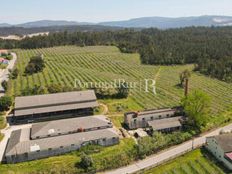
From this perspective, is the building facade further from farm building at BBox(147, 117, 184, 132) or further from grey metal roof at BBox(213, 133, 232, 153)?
grey metal roof at BBox(213, 133, 232, 153)

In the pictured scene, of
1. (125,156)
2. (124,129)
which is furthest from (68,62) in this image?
(125,156)

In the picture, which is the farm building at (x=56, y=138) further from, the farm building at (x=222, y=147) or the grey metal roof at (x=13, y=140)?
the farm building at (x=222, y=147)

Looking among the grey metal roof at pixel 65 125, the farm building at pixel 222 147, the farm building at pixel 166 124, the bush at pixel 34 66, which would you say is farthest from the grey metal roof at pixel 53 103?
the bush at pixel 34 66

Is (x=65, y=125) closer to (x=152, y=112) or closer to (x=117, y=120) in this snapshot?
(x=117, y=120)

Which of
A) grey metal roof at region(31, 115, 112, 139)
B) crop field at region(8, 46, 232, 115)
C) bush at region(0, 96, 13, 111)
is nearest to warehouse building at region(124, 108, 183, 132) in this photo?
grey metal roof at region(31, 115, 112, 139)

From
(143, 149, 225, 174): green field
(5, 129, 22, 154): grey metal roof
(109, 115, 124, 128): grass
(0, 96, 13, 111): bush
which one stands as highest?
(0, 96, 13, 111): bush
